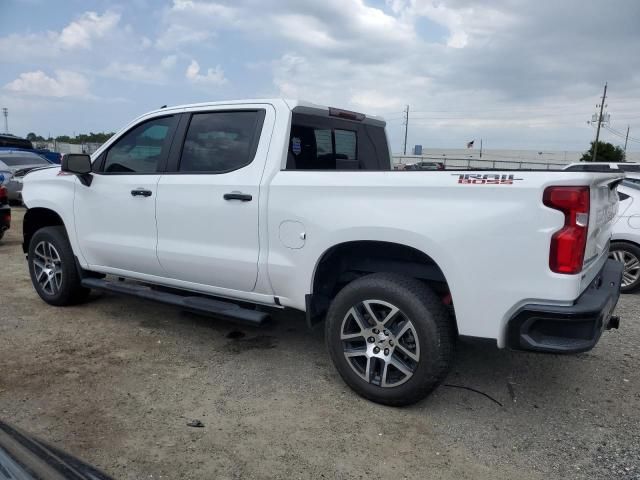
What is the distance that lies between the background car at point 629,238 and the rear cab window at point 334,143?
3270mm

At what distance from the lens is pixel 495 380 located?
12.9ft

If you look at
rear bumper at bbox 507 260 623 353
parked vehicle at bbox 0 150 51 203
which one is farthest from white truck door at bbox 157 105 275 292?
parked vehicle at bbox 0 150 51 203

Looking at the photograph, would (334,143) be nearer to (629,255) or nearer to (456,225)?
(456,225)

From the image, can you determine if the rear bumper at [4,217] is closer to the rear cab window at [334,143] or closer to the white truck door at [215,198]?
the white truck door at [215,198]

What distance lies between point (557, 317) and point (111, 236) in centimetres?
364

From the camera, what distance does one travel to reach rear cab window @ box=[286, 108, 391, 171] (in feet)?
13.4

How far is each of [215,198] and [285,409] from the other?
62.8 inches

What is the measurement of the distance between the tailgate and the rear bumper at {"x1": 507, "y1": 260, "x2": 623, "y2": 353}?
0.26 m

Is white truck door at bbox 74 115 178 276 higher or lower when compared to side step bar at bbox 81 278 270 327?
higher

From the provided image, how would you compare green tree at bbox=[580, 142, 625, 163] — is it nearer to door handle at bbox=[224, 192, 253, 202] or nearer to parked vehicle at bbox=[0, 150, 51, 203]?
parked vehicle at bbox=[0, 150, 51, 203]

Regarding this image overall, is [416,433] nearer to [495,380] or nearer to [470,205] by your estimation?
[495,380]

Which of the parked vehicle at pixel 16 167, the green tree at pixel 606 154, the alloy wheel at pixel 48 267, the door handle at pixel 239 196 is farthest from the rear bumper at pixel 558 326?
the green tree at pixel 606 154

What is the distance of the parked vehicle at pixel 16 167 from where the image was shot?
532 inches

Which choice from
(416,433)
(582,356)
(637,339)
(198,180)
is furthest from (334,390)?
(637,339)
